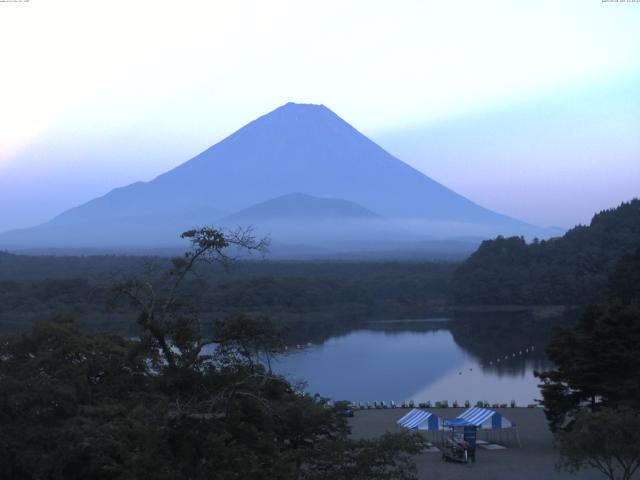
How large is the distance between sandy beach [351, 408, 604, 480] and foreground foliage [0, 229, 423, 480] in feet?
6.20

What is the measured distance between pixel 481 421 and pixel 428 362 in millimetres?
11535

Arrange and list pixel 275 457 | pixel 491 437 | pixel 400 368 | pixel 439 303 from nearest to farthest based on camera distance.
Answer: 1. pixel 275 457
2. pixel 491 437
3. pixel 400 368
4. pixel 439 303

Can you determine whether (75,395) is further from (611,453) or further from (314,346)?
(314,346)

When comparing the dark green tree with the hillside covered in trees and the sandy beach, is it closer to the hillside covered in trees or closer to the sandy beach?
the sandy beach

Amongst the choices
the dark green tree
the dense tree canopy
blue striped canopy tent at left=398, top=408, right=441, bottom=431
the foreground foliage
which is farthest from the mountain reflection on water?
the dark green tree

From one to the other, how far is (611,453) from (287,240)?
111 metres

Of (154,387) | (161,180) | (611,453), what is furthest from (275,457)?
(161,180)

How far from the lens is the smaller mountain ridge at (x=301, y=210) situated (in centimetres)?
10969

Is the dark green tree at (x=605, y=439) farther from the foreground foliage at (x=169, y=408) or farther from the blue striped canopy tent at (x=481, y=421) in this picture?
the blue striped canopy tent at (x=481, y=421)

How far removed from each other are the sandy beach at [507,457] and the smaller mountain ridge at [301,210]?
93461 millimetres

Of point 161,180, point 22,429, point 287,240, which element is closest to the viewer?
point 22,429

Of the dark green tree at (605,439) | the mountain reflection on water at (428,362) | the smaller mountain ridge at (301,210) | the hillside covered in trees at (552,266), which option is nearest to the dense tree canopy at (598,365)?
the dark green tree at (605,439)

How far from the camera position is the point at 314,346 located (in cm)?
2547

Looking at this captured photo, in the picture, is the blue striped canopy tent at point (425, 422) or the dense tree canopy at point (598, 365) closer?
the dense tree canopy at point (598, 365)
